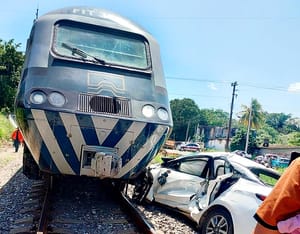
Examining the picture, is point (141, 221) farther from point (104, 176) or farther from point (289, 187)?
point (289, 187)

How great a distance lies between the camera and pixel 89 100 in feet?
18.5

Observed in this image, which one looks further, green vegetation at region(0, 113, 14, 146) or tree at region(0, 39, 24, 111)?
tree at region(0, 39, 24, 111)

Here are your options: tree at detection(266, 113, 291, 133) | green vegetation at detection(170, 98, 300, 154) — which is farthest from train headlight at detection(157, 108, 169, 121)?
tree at detection(266, 113, 291, 133)

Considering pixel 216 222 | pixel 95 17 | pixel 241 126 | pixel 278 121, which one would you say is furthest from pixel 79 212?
pixel 278 121

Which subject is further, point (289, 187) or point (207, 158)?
point (207, 158)

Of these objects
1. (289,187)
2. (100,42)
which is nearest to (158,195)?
(100,42)

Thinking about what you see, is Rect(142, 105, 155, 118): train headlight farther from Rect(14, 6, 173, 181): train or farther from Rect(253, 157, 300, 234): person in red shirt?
Rect(253, 157, 300, 234): person in red shirt

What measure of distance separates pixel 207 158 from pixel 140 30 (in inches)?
109

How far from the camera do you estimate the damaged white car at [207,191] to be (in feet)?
16.7

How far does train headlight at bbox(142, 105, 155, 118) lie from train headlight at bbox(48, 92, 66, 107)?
1.29 meters

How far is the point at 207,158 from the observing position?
6785 mm

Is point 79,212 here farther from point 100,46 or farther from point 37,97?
point 100,46

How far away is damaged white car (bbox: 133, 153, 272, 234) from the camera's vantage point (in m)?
5.08

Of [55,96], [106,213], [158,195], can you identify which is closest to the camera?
[55,96]
